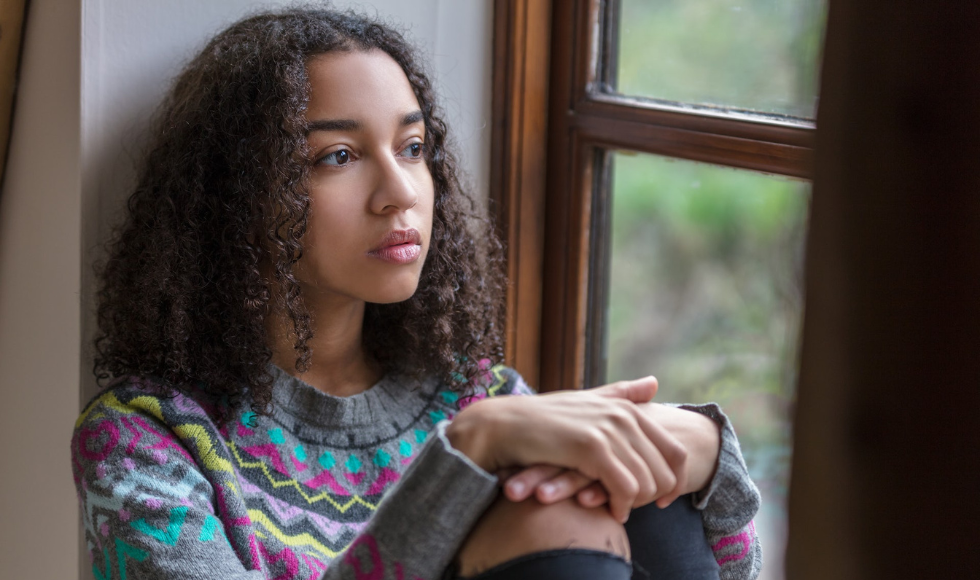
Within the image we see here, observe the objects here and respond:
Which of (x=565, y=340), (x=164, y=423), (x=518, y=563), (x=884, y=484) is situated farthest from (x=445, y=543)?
(x=565, y=340)

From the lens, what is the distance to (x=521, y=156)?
1561 mm

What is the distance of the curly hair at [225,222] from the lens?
3.69 feet

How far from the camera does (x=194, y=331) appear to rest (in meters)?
1.17

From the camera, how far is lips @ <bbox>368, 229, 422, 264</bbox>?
1.14 m

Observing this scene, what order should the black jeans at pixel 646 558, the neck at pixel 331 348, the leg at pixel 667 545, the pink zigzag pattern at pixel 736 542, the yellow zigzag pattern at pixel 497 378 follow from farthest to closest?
the yellow zigzag pattern at pixel 497 378
the neck at pixel 331 348
the pink zigzag pattern at pixel 736 542
the leg at pixel 667 545
the black jeans at pixel 646 558

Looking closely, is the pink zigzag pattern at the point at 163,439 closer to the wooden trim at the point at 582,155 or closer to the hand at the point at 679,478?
the hand at the point at 679,478

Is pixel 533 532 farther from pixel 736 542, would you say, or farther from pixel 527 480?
pixel 736 542

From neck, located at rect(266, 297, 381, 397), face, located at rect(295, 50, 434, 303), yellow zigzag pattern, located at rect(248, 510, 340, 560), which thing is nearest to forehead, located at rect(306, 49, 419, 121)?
face, located at rect(295, 50, 434, 303)

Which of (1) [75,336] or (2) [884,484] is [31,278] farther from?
(2) [884,484]

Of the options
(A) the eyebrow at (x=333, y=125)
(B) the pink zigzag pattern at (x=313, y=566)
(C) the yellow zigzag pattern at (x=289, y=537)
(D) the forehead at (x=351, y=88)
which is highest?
(D) the forehead at (x=351, y=88)

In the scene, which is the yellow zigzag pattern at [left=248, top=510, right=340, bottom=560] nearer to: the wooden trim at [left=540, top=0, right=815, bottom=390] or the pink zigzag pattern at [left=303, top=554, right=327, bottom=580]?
the pink zigzag pattern at [left=303, top=554, right=327, bottom=580]

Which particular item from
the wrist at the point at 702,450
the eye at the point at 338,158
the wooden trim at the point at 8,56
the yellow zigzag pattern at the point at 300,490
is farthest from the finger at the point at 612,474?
the wooden trim at the point at 8,56

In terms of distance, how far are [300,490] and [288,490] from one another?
0.05 feet

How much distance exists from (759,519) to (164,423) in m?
0.84
